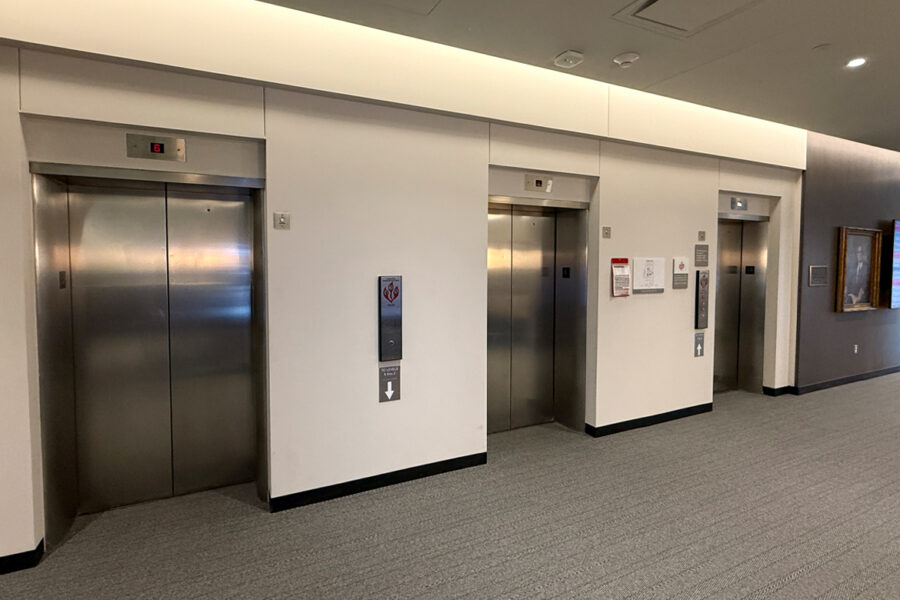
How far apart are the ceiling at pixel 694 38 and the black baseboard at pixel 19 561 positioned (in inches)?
147

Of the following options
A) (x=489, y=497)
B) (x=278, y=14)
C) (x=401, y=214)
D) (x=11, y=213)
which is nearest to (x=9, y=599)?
(x=11, y=213)

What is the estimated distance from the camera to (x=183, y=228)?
372cm

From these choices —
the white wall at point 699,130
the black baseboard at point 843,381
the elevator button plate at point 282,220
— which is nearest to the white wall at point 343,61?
the white wall at point 699,130

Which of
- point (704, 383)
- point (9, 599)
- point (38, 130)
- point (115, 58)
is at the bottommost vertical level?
point (9, 599)

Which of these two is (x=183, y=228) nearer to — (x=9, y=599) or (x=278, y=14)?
(x=278, y=14)

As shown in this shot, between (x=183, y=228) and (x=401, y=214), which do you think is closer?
(x=183, y=228)

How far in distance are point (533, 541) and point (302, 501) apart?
1747mm

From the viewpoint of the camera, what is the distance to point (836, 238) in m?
6.98

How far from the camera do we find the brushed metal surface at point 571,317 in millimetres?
5168

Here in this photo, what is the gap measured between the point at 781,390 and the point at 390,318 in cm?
594

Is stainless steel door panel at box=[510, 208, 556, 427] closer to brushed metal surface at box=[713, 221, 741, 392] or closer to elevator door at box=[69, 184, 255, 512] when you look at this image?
elevator door at box=[69, 184, 255, 512]

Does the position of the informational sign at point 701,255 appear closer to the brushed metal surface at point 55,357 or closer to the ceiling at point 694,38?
the ceiling at point 694,38

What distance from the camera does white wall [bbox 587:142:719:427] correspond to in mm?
5074

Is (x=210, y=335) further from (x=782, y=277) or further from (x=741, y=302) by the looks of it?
(x=782, y=277)
